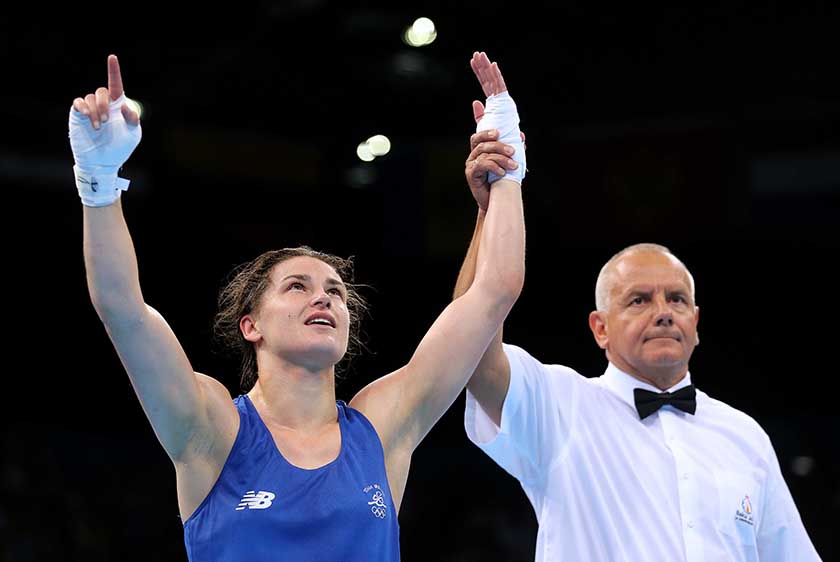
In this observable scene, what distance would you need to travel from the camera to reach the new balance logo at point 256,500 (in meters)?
2.90

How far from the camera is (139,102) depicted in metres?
10.5

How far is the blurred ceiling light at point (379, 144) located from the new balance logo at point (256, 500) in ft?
29.7

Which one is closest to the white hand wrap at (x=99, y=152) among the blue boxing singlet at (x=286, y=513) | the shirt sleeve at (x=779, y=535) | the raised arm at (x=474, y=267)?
the blue boxing singlet at (x=286, y=513)

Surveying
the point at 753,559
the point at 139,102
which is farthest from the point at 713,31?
the point at 753,559

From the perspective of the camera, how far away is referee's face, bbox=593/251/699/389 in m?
4.05

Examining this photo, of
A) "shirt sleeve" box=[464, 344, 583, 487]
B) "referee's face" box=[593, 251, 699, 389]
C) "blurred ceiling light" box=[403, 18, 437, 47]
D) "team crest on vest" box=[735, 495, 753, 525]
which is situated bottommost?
"team crest on vest" box=[735, 495, 753, 525]

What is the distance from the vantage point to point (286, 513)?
2.90 metres

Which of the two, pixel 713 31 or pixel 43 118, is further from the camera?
pixel 43 118

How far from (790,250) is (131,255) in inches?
371

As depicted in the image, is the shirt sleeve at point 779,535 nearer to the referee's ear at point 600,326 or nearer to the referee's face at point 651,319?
the referee's face at point 651,319

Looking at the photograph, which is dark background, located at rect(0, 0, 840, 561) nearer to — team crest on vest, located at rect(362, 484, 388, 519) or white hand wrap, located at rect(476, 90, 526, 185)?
white hand wrap, located at rect(476, 90, 526, 185)

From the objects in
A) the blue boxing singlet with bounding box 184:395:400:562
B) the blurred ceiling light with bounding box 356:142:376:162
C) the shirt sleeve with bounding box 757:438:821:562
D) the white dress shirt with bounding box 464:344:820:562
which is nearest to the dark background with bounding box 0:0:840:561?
the blurred ceiling light with bounding box 356:142:376:162

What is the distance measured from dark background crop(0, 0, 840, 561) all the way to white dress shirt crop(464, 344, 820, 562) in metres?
6.24

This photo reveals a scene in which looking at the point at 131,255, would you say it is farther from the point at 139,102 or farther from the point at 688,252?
the point at 688,252
